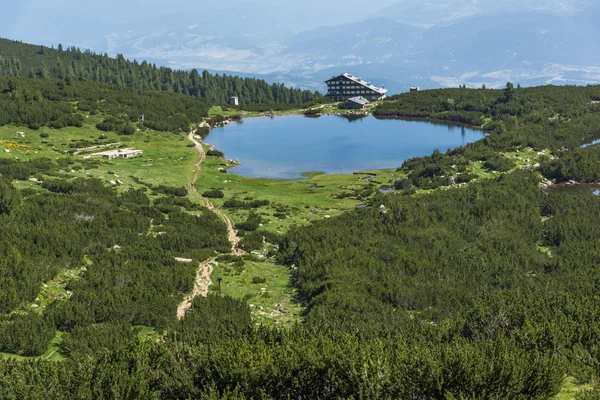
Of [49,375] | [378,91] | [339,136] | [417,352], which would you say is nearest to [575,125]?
[339,136]

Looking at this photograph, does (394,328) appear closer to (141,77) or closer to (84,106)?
(84,106)

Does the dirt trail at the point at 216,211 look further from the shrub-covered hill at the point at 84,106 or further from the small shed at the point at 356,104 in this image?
the small shed at the point at 356,104

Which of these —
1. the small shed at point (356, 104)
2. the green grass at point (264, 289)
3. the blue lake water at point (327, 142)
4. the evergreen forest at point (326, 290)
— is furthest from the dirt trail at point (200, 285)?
the small shed at point (356, 104)

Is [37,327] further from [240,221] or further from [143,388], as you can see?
[240,221]

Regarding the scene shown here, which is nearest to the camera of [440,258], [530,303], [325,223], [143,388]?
[143,388]

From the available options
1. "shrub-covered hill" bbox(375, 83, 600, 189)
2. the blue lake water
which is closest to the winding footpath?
the blue lake water

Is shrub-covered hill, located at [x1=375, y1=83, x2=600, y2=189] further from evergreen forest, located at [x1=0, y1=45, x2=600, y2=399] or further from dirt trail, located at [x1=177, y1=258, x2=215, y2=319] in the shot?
dirt trail, located at [x1=177, y1=258, x2=215, y2=319]
